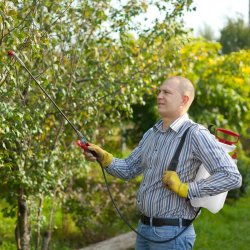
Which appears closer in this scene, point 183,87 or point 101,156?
point 183,87

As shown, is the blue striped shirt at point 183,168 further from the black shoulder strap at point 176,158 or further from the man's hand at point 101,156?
the man's hand at point 101,156

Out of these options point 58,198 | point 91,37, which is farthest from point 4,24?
point 58,198

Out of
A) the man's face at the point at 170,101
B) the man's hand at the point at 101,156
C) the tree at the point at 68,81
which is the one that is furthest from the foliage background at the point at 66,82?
the man's face at the point at 170,101

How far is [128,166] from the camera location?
378 cm

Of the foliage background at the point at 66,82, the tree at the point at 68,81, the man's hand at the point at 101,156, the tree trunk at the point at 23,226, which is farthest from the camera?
the tree trunk at the point at 23,226

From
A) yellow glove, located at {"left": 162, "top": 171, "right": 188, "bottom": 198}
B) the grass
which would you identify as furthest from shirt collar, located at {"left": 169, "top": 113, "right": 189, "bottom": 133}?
the grass

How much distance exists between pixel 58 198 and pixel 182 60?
2.04 meters

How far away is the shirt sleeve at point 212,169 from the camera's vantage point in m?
3.18

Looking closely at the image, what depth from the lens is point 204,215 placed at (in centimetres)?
912

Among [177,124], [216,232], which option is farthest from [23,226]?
[216,232]

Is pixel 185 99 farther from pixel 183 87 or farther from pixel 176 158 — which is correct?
pixel 176 158

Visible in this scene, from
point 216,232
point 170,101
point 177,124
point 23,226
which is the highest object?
point 170,101

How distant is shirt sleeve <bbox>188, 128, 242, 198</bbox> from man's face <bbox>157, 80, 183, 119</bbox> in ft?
0.70

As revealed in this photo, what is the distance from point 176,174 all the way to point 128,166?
22.2 inches
